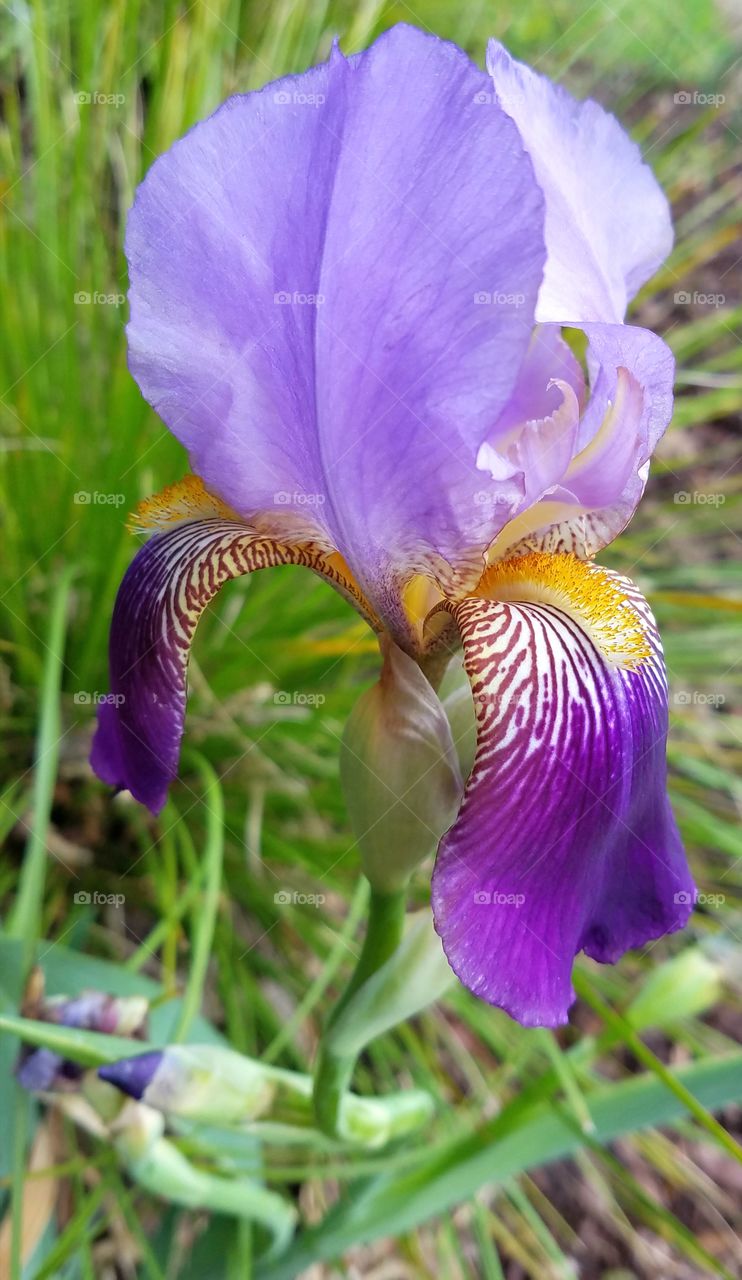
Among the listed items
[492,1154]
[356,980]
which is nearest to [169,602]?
[356,980]

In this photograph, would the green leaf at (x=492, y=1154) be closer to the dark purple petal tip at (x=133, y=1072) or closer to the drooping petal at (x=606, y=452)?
the dark purple petal tip at (x=133, y=1072)

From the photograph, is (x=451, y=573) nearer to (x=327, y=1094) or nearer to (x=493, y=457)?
(x=493, y=457)

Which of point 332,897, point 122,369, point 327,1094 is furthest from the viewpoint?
point 332,897

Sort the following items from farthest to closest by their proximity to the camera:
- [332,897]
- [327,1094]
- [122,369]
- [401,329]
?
1. [332,897]
2. [122,369]
3. [327,1094]
4. [401,329]

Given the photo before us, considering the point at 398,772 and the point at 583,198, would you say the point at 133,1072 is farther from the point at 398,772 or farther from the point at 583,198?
the point at 583,198

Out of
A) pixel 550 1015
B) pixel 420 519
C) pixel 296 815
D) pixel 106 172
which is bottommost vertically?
pixel 296 815

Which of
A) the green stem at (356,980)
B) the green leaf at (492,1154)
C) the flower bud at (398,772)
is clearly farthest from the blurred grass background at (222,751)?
the flower bud at (398,772)

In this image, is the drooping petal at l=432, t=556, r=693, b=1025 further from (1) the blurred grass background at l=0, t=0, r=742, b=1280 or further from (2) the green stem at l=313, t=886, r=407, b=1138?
(1) the blurred grass background at l=0, t=0, r=742, b=1280

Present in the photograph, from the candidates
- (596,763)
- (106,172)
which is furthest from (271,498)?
(106,172)
